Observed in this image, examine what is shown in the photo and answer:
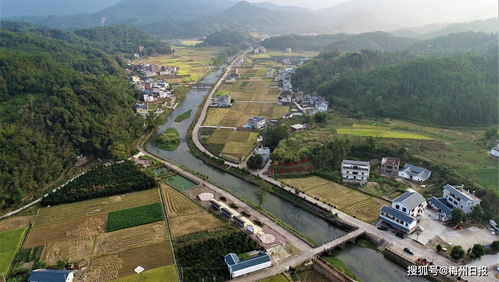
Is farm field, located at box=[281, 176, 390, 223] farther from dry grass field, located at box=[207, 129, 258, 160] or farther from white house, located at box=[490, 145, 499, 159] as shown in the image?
white house, located at box=[490, 145, 499, 159]

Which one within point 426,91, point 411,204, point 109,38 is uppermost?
point 109,38

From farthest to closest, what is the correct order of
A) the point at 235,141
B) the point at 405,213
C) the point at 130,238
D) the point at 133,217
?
1. the point at 235,141
2. the point at 133,217
3. the point at 405,213
4. the point at 130,238

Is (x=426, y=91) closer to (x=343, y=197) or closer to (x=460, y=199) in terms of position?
(x=460, y=199)

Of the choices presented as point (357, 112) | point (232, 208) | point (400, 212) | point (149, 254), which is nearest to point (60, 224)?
point (149, 254)

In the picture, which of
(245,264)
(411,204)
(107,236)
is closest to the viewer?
(245,264)

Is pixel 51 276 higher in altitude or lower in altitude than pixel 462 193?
lower

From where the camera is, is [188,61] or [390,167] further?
[188,61]

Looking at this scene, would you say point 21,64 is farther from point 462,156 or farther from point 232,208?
point 462,156

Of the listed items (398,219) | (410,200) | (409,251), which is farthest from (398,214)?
(409,251)
